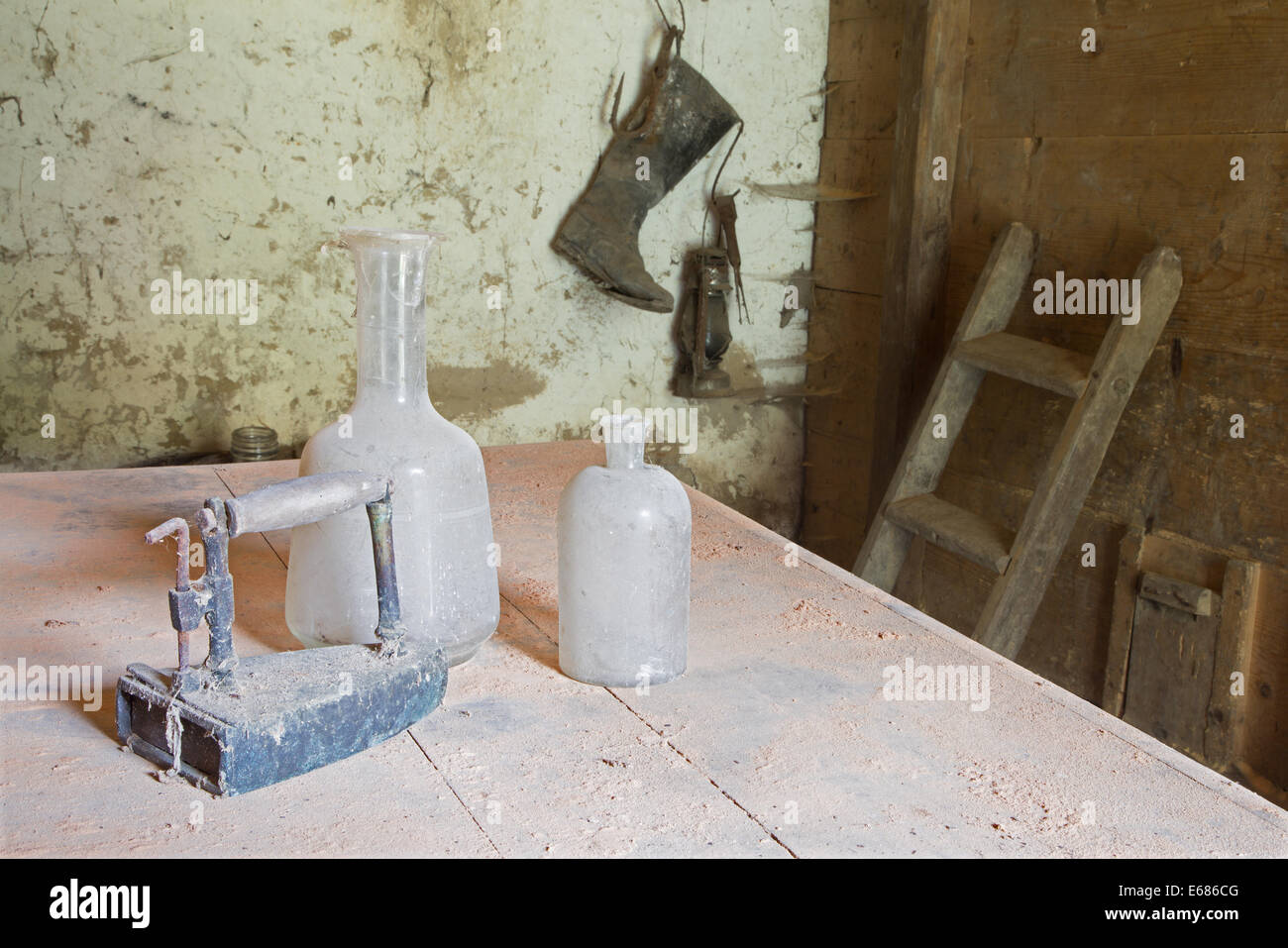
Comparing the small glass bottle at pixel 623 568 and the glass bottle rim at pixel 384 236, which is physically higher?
the glass bottle rim at pixel 384 236

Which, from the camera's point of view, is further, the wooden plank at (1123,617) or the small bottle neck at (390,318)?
the wooden plank at (1123,617)

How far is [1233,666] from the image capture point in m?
2.02

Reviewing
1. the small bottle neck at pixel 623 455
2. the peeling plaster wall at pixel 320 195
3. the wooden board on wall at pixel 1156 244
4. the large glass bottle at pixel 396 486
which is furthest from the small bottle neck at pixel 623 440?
the peeling plaster wall at pixel 320 195

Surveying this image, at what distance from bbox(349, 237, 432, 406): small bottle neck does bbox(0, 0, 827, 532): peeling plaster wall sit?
1652 millimetres

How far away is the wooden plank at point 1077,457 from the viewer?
6.70 ft

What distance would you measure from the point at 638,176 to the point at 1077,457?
1.30m

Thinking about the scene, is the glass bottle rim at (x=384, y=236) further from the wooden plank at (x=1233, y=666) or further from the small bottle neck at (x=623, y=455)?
the wooden plank at (x=1233, y=666)

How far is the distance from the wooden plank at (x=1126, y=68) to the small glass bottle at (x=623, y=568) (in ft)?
4.66

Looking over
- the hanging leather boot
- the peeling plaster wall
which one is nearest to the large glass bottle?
the peeling plaster wall

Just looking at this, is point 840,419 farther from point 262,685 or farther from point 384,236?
point 262,685

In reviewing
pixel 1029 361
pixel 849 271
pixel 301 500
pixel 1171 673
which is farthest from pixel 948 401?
pixel 301 500

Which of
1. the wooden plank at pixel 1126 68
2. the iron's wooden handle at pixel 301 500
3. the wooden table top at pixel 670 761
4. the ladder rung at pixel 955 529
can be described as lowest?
the ladder rung at pixel 955 529

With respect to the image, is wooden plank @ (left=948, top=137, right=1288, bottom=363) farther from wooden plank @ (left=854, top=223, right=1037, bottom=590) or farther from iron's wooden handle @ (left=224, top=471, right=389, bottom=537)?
iron's wooden handle @ (left=224, top=471, right=389, bottom=537)

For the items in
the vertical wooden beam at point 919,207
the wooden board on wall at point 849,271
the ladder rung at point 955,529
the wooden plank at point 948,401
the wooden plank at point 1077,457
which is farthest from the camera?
the wooden board on wall at point 849,271
